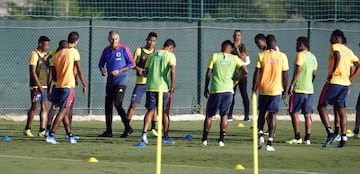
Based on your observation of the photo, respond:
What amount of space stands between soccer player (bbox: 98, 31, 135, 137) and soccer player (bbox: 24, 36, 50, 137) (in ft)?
3.73

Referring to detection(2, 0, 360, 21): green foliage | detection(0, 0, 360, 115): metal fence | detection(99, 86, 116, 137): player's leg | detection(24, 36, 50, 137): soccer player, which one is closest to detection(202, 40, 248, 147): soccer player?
detection(99, 86, 116, 137): player's leg

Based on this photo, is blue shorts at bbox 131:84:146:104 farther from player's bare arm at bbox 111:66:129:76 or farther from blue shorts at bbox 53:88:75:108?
blue shorts at bbox 53:88:75:108

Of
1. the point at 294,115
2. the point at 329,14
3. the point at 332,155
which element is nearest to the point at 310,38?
the point at 329,14

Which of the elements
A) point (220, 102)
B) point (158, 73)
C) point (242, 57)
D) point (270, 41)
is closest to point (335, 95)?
point (270, 41)

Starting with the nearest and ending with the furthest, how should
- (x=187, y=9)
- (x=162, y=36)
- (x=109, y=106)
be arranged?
(x=109, y=106)
(x=162, y=36)
(x=187, y=9)

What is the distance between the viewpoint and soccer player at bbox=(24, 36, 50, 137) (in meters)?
20.8

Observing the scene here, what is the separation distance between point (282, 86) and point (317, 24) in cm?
1080

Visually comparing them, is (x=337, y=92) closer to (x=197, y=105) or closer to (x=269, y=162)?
(x=269, y=162)

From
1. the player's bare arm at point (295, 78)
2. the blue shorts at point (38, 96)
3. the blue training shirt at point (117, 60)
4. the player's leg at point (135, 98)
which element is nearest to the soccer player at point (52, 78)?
the blue shorts at point (38, 96)

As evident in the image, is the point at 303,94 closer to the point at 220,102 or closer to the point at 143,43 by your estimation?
the point at 220,102

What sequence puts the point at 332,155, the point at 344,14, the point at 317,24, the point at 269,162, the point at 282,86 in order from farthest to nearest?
the point at 344,14 < the point at 317,24 < the point at 282,86 < the point at 332,155 < the point at 269,162

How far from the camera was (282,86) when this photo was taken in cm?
1936

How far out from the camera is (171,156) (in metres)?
17.3

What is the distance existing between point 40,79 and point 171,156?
4864 mm
